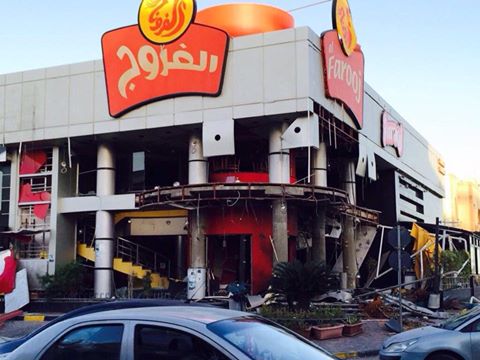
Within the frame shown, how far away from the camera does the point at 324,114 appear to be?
30625mm

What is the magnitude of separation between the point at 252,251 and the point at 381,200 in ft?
56.1

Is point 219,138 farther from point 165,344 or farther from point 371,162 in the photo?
point 165,344

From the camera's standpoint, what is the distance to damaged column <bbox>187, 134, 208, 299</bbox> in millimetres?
29297

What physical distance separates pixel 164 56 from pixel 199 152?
196 inches

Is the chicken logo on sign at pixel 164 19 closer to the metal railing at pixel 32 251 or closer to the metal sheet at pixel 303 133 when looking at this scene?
the metal sheet at pixel 303 133

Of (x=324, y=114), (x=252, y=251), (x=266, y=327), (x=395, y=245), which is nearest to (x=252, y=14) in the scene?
(x=324, y=114)

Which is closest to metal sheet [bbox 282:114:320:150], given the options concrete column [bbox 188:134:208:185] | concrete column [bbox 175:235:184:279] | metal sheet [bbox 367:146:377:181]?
concrete column [bbox 188:134:208:185]

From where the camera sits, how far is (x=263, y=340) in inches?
176

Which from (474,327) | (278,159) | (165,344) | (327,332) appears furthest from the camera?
(278,159)

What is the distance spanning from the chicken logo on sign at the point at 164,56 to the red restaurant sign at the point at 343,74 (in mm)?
4977

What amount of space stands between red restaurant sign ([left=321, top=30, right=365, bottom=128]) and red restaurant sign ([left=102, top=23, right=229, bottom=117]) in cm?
499

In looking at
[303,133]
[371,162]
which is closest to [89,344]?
[303,133]

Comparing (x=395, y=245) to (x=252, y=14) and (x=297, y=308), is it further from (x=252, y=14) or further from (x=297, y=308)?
(x=252, y=14)

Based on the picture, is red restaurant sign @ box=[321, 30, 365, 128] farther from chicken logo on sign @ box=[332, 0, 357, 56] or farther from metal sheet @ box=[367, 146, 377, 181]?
metal sheet @ box=[367, 146, 377, 181]
